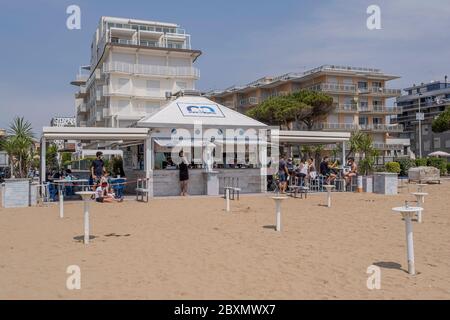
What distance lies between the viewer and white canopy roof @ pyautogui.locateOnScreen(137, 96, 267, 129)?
16484mm

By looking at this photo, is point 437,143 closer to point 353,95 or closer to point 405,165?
point 353,95

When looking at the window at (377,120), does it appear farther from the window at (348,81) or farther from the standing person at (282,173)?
the standing person at (282,173)

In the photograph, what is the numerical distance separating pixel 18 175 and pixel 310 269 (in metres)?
24.4

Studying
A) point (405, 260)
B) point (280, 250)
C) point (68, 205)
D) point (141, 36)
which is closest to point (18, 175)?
point (68, 205)

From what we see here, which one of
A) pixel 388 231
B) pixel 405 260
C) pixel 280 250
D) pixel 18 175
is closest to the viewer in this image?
pixel 405 260

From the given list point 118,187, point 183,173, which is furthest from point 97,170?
point 183,173

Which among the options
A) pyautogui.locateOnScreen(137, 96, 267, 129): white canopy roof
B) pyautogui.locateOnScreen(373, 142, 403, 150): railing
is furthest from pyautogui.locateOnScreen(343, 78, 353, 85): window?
pyautogui.locateOnScreen(137, 96, 267, 129): white canopy roof

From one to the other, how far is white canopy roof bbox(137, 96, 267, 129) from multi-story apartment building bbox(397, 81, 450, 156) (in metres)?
48.1

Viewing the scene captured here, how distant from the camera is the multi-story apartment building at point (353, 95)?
54.0 metres

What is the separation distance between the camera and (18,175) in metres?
26.5

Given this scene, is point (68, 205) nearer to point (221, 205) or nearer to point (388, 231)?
point (221, 205)

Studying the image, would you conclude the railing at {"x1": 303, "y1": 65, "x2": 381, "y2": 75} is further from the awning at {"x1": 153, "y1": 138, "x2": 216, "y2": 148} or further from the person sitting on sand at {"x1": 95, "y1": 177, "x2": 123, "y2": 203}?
the person sitting on sand at {"x1": 95, "y1": 177, "x2": 123, "y2": 203}

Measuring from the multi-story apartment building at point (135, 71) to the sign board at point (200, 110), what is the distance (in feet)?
92.9

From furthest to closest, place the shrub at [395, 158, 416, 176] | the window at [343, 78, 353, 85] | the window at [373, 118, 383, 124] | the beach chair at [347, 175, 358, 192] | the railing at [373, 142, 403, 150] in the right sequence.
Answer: the window at [373, 118, 383, 124], the railing at [373, 142, 403, 150], the window at [343, 78, 353, 85], the shrub at [395, 158, 416, 176], the beach chair at [347, 175, 358, 192]
